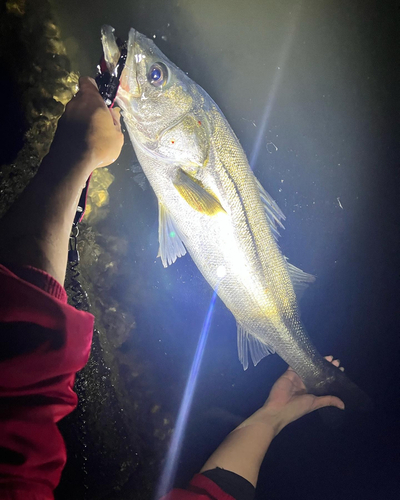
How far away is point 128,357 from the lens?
2057 mm

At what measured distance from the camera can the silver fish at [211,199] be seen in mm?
1443

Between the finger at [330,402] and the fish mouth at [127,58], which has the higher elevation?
the fish mouth at [127,58]

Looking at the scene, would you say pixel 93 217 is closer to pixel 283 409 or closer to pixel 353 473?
pixel 283 409

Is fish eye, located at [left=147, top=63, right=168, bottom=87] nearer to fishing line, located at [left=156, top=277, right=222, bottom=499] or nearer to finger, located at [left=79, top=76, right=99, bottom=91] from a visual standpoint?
finger, located at [left=79, top=76, right=99, bottom=91]

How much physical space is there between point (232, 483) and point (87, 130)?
2.30 m

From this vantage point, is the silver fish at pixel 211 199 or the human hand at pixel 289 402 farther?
the human hand at pixel 289 402

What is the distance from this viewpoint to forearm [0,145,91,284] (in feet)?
2.95

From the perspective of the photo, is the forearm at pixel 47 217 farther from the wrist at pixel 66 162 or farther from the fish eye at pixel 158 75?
the fish eye at pixel 158 75

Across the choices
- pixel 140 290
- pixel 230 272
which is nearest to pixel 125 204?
pixel 140 290

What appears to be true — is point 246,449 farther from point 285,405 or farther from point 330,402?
point 330,402

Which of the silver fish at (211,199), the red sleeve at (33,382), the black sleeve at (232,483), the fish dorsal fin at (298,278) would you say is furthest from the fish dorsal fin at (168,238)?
the black sleeve at (232,483)

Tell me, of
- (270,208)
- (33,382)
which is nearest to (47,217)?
(33,382)

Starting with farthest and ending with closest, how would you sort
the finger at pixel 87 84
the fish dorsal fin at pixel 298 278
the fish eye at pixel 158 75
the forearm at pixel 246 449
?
the forearm at pixel 246 449, the fish dorsal fin at pixel 298 278, the fish eye at pixel 158 75, the finger at pixel 87 84

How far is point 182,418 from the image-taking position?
2.20 metres
